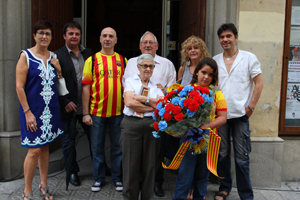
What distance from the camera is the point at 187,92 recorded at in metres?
2.69

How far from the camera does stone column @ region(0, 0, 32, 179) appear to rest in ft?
13.0

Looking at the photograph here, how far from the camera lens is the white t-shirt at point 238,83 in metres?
3.42

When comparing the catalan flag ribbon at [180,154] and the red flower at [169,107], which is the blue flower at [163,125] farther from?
the catalan flag ribbon at [180,154]

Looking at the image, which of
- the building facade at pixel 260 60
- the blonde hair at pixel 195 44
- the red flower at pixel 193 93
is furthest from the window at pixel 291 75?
the red flower at pixel 193 93

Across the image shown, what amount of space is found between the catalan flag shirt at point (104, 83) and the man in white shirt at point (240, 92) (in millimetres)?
1339

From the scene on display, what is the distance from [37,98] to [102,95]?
2.62 ft

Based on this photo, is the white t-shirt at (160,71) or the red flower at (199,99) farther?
the white t-shirt at (160,71)

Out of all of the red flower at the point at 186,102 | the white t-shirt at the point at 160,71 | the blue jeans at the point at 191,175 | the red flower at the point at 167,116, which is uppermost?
the white t-shirt at the point at 160,71

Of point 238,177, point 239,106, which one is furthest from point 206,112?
point 238,177

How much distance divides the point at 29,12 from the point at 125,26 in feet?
23.1

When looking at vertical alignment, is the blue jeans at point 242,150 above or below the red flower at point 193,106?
below

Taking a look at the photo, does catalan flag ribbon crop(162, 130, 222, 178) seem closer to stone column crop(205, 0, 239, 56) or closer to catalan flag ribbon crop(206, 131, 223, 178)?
catalan flag ribbon crop(206, 131, 223, 178)

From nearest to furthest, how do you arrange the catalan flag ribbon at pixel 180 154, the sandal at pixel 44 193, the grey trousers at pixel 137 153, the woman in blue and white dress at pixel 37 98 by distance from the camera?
the catalan flag ribbon at pixel 180 154
the grey trousers at pixel 137 153
the woman in blue and white dress at pixel 37 98
the sandal at pixel 44 193

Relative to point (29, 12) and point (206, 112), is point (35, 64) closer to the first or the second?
point (29, 12)
